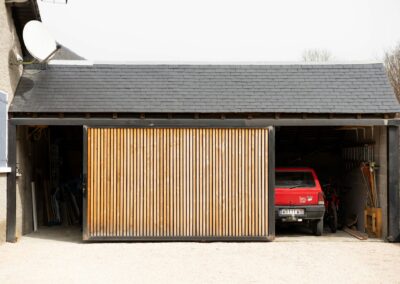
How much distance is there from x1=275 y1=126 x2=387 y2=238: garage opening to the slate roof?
1255 millimetres

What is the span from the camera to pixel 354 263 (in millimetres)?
11008

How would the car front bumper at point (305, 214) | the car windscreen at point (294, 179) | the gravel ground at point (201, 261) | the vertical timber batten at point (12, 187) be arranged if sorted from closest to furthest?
the gravel ground at point (201, 261)
the vertical timber batten at point (12, 187)
the car front bumper at point (305, 214)
the car windscreen at point (294, 179)

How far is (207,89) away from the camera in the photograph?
48.3 feet

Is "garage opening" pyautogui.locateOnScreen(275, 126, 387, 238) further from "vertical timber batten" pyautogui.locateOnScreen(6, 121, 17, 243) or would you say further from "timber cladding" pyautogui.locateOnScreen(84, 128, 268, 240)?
"vertical timber batten" pyautogui.locateOnScreen(6, 121, 17, 243)

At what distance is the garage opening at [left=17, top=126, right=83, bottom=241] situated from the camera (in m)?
15.4

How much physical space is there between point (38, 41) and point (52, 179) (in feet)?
17.1

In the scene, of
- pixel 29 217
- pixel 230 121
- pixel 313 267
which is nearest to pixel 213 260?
pixel 313 267

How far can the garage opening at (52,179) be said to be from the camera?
50.5ft

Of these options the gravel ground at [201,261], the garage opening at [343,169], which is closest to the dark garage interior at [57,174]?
the gravel ground at [201,261]

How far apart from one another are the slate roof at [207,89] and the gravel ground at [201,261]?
2.96 meters

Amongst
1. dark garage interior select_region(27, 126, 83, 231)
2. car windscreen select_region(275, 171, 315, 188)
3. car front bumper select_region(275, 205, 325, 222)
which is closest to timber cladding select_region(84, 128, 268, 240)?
car front bumper select_region(275, 205, 325, 222)

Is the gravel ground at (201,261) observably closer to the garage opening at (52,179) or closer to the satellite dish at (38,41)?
the garage opening at (52,179)

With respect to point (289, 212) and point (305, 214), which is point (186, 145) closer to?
point (289, 212)

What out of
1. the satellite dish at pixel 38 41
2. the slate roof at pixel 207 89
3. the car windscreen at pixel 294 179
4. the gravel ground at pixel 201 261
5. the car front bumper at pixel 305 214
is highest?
the satellite dish at pixel 38 41
